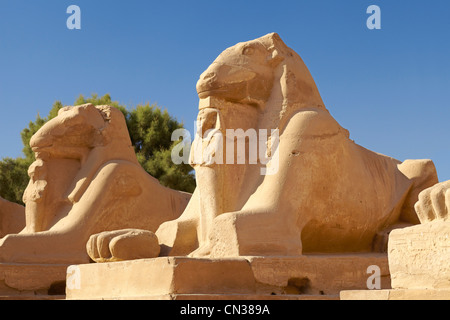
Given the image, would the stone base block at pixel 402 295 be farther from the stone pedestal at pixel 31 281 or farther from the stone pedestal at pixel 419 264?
the stone pedestal at pixel 31 281

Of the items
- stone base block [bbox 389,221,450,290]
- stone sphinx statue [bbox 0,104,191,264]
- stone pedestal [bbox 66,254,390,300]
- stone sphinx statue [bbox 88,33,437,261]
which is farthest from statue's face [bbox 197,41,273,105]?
stone base block [bbox 389,221,450,290]

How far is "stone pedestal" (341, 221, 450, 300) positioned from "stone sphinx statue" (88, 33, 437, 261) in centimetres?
151

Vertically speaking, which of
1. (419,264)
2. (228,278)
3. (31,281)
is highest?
(419,264)

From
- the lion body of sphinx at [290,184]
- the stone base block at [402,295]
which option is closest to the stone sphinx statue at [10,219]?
the lion body of sphinx at [290,184]

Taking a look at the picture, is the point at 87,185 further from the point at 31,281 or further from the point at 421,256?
the point at 421,256

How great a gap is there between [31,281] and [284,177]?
2900 millimetres

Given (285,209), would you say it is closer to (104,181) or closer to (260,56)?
(260,56)

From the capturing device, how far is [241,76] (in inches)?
214

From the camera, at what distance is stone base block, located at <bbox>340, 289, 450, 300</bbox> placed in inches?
119

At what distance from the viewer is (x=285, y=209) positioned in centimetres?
A: 492

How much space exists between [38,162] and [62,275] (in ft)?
4.55

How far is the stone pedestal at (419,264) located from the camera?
10.2 feet

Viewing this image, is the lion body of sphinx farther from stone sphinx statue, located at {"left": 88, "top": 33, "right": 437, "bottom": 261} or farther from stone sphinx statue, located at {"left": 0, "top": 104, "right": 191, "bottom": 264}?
stone sphinx statue, located at {"left": 0, "top": 104, "right": 191, "bottom": 264}

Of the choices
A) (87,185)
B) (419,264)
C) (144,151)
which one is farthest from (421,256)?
(144,151)
